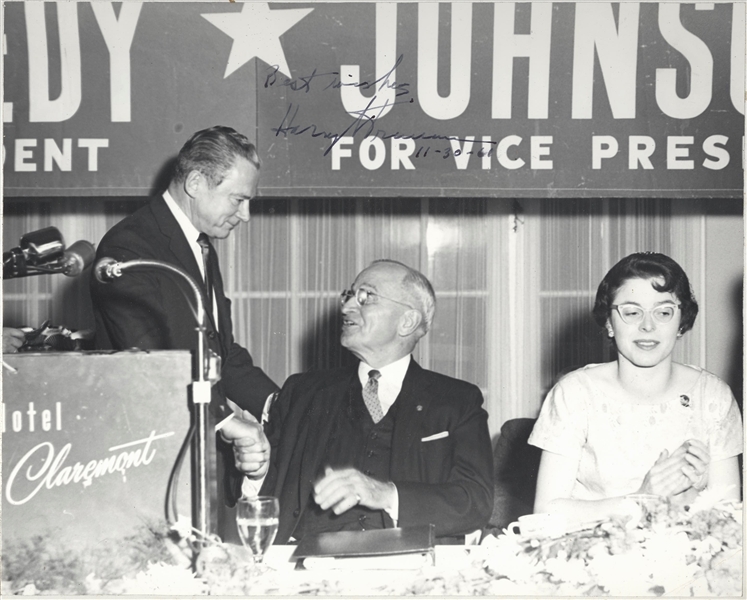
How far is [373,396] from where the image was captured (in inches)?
105

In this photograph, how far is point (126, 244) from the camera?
2.59m

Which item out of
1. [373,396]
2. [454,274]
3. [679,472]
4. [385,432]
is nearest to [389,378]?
[373,396]

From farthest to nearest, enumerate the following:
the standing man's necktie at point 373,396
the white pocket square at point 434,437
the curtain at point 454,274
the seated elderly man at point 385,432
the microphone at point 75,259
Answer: the curtain at point 454,274 < the standing man's necktie at point 373,396 < the white pocket square at point 434,437 < the seated elderly man at point 385,432 < the microphone at point 75,259

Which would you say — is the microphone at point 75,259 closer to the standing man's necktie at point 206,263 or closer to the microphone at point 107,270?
the microphone at point 107,270

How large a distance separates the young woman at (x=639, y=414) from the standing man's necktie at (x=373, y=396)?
0.50 meters

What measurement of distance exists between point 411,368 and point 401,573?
912 mm

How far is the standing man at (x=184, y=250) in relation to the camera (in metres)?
2.45

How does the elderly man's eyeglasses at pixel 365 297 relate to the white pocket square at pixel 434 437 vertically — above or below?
above

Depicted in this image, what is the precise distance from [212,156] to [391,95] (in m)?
0.65

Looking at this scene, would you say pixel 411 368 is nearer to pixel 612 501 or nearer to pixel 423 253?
pixel 612 501

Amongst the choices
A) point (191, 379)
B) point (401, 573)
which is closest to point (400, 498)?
point (401, 573)

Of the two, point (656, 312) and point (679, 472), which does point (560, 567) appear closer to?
point (679, 472)

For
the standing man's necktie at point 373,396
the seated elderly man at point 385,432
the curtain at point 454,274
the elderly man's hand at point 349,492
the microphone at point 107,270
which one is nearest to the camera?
the microphone at point 107,270

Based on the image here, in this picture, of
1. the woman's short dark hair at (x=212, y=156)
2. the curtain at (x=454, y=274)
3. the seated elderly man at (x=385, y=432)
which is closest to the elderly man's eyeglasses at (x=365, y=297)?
the seated elderly man at (x=385, y=432)
